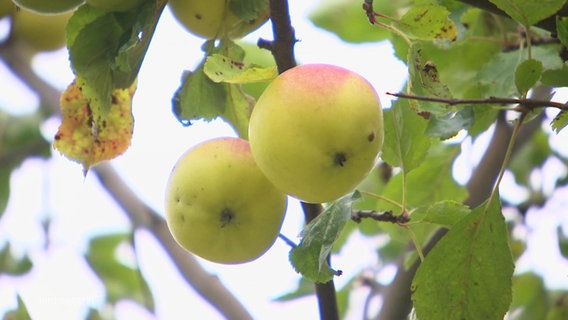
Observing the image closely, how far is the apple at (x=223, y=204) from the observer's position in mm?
1091

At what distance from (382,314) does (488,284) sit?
1.30 ft

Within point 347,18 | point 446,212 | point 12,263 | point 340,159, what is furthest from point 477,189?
point 12,263

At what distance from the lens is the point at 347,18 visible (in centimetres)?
175

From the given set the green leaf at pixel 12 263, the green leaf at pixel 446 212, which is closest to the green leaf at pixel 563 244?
the green leaf at pixel 446 212

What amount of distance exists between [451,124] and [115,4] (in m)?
0.44

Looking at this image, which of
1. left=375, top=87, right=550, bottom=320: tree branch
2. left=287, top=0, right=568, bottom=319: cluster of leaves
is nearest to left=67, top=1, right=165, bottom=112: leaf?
left=287, top=0, right=568, bottom=319: cluster of leaves

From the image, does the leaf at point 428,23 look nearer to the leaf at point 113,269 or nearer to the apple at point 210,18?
the apple at point 210,18

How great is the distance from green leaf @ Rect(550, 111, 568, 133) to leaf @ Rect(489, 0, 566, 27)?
4.8 inches

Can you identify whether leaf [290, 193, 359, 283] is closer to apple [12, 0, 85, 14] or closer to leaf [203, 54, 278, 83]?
leaf [203, 54, 278, 83]

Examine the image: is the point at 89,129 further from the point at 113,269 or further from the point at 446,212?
the point at 113,269

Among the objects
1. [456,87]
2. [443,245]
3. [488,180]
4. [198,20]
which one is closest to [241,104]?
[198,20]

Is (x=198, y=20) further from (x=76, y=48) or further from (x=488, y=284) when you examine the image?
(x=488, y=284)

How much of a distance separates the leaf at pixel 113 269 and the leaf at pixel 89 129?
3.49 feet

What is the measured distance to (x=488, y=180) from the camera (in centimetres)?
167
